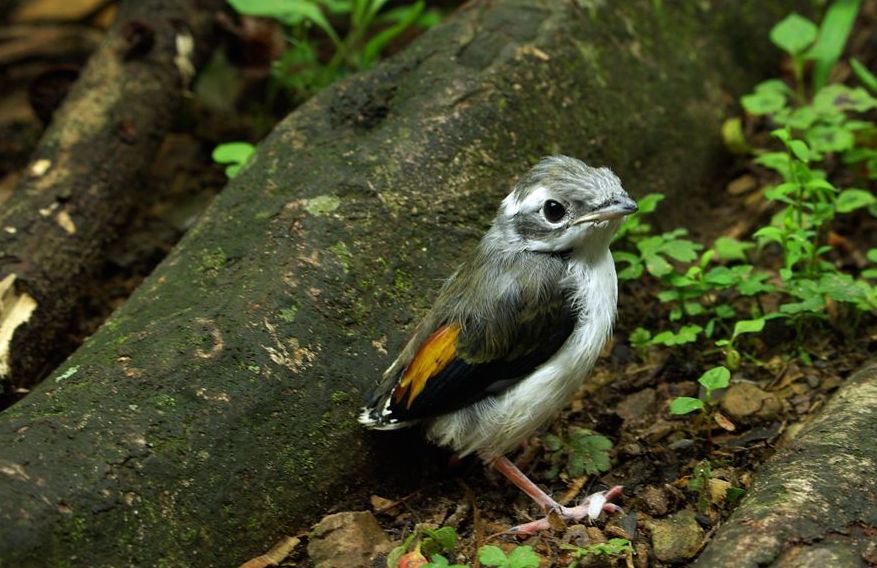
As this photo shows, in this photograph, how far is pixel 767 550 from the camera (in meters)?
3.63

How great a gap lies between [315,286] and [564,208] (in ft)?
3.89

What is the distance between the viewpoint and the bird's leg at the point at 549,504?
4.52 metres

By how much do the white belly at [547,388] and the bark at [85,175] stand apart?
2.30 metres

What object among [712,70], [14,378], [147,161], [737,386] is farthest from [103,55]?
[737,386]

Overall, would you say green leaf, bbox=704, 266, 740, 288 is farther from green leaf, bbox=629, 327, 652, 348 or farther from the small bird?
the small bird

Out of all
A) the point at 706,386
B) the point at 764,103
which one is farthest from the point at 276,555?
the point at 764,103

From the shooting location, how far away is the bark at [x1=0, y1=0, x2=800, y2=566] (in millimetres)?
4047

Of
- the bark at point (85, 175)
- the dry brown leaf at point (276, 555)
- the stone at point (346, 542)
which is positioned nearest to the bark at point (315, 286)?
the dry brown leaf at point (276, 555)

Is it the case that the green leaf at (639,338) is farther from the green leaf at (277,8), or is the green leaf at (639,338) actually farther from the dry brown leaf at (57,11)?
the dry brown leaf at (57,11)

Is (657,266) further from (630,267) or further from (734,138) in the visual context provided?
(734,138)

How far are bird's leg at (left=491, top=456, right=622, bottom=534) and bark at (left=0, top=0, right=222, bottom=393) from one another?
248 cm

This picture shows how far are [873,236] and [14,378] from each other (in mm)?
4900

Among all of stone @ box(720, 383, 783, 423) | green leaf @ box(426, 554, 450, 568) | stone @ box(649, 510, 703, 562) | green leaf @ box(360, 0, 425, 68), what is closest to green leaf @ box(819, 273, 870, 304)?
stone @ box(720, 383, 783, 423)

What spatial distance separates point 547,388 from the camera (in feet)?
14.9
